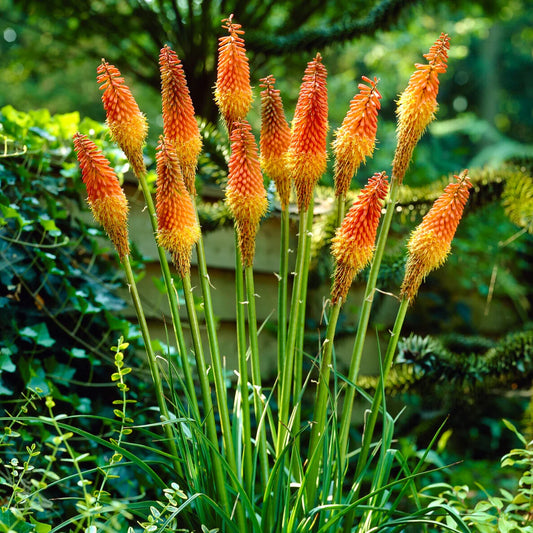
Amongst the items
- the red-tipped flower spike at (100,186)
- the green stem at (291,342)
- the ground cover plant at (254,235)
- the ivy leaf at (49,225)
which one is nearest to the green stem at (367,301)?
the ground cover plant at (254,235)

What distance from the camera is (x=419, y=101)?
0.91 metres

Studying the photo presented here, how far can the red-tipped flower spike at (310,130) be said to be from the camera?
91 centimetres

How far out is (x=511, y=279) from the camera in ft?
10.3

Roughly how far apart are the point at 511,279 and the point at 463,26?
178 cm

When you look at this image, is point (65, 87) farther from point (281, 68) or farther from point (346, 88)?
point (281, 68)

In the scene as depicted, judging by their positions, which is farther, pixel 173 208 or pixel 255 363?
pixel 255 363

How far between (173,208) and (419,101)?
44 cm

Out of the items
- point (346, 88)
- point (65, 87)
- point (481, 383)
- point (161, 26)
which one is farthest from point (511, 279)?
point (65, 87)

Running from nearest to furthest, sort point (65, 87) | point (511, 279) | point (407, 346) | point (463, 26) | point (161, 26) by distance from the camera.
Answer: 1. point (407, 346)
2. point (161, 26)
3. point (511, 279)
4. point (463, 26)
5. point (65, 87)

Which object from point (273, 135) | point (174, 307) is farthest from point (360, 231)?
point (174, 307)

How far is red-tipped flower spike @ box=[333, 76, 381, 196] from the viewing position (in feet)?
3.00

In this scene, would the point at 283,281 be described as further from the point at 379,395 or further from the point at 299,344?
the point at 379,395

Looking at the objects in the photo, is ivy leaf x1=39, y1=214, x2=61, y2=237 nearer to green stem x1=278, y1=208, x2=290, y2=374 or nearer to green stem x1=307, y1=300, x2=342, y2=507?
green stem x1=278, y1=208, x2=290, y2=374

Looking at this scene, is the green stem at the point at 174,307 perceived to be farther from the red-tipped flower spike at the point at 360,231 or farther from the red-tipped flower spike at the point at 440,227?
the red-tipped flower spike at the point at 440,227
